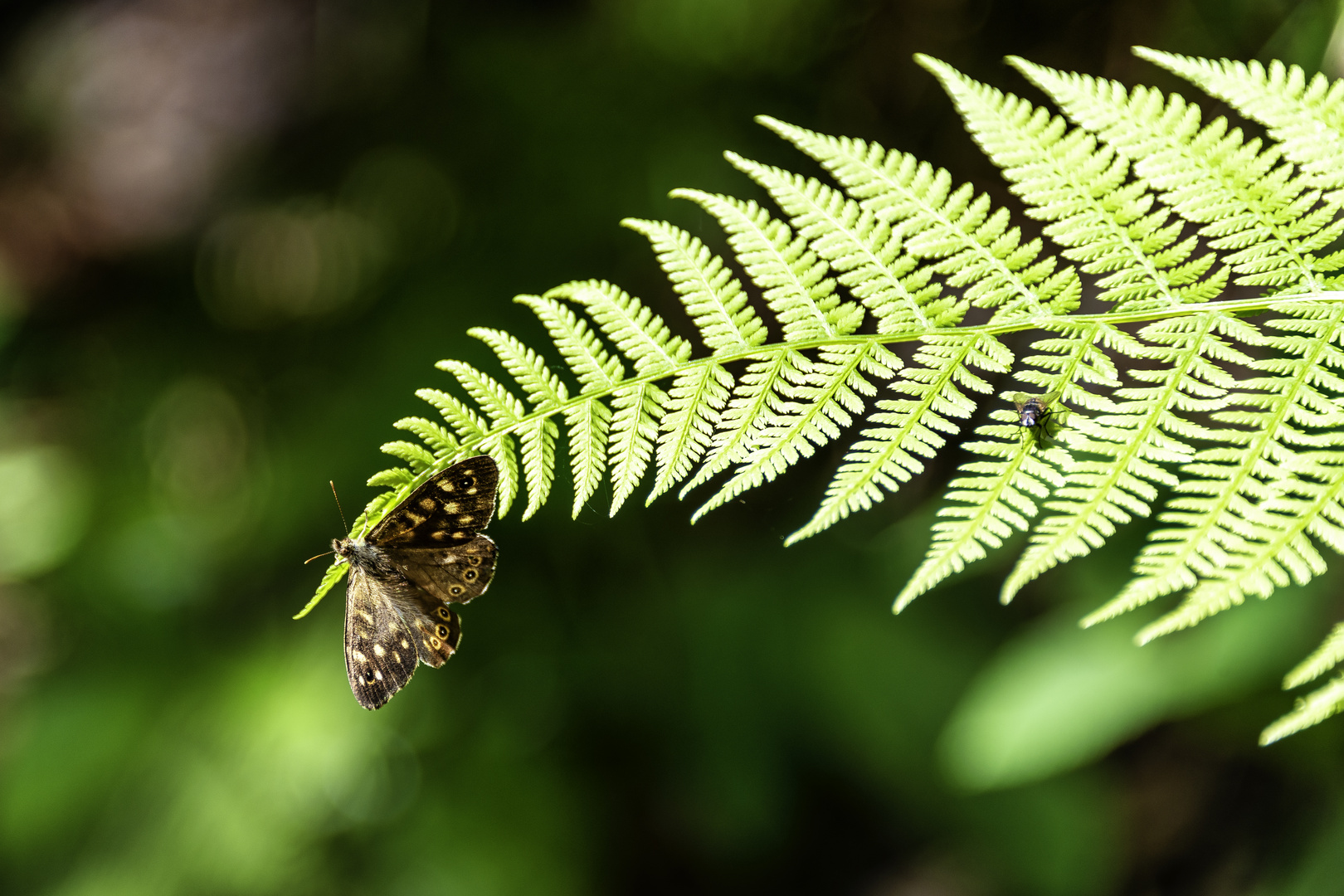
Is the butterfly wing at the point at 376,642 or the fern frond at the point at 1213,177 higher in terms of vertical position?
Answer: the fern frond at the point at 1213,177

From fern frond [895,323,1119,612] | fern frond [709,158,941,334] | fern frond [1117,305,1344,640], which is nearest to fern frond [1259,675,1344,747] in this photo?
fern frond [1117,305,1344,640]

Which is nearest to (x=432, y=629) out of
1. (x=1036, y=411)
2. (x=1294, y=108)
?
(x=1036, y=411)

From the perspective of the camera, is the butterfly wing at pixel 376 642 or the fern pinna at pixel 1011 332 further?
the butterfly wing at pixel 376 642

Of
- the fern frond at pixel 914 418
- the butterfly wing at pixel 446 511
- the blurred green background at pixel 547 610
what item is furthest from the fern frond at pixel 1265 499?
the blurred green background at pixel 547 610

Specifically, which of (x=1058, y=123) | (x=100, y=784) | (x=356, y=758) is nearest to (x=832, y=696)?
(x=356, y=758)

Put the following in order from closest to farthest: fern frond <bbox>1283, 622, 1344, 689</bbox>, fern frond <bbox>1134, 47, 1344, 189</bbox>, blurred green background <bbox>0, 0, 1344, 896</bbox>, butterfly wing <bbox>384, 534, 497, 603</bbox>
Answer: fern frond <bbox>1283, 622, 1344, 689</bbox>
fern frond <bbox>1134, 47, 1344, 189</bbox>
butterfly wing <bbox>384, 534, 497, 603</bbox>
blurred green background <bbox>0, 0, 1344, 896</bbox>

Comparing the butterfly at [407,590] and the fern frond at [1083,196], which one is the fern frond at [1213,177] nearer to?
the fern frond at [1083,196]

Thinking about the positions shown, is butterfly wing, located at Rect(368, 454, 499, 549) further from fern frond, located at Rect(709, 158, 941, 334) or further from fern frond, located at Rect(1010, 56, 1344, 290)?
fern frond, located at Rect(1010, 56, 1344, 290)
